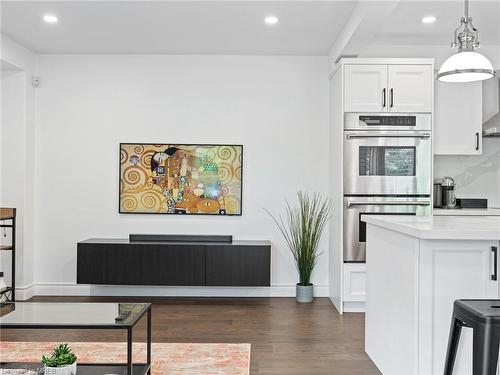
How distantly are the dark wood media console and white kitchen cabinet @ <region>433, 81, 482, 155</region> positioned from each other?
209 centimetres

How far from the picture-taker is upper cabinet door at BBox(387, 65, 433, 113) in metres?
4.73

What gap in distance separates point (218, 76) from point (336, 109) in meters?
1.37

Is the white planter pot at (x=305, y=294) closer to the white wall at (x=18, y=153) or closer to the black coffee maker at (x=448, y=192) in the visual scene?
the black coffee maker at (x=448, y=192)

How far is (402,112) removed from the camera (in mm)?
4734

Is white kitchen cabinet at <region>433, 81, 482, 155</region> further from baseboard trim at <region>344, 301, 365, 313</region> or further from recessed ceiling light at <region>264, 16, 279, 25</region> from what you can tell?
recessed ceiling light at <region>264, 16, 279, 25</region>

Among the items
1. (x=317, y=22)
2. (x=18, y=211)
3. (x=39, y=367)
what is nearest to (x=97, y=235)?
(x=18, y=211)

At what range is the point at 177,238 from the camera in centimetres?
525

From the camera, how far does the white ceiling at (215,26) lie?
3.94 meters

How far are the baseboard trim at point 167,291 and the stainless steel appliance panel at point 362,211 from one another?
2.60ft

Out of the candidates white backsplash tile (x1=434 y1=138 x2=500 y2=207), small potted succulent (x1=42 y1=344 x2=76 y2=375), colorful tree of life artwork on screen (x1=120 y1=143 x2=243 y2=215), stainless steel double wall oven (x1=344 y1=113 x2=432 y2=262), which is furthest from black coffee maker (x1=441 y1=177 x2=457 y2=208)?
small potted succulent (x1=42 y1=344 x2=76 y2=375)

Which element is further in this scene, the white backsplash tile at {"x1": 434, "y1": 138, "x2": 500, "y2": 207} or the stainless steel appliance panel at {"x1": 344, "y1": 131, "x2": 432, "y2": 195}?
the white backsplash tile at {"x1": 434, "y1": 138, "x2": 500, "y2": 207}

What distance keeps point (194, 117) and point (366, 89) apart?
187 centimetres

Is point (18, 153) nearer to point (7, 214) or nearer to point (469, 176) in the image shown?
point (7, 214)

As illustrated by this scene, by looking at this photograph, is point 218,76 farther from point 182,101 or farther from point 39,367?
point 39,367
